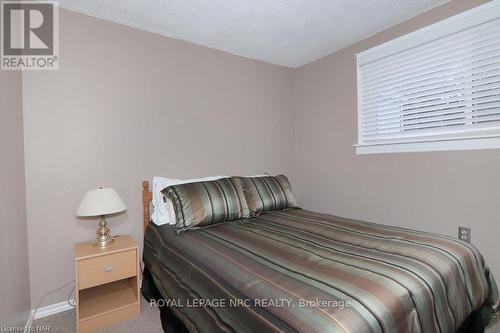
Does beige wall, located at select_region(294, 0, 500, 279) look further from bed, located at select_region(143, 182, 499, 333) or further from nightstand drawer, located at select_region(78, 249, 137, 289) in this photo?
nightstand drawer, located at select_region(78, 249, 137, 289)

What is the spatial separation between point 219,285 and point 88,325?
1.22 meters

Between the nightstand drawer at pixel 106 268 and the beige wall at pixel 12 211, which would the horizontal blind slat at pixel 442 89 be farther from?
the beige wall at pixel 12 211

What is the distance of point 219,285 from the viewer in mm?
1164

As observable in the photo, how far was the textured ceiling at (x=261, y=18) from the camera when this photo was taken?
6.50 ft

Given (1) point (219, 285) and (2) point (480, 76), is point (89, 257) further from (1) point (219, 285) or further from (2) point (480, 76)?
(2) point (480, 76)

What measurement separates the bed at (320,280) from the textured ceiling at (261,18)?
1715 millimetres

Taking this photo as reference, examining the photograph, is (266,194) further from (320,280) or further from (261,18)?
(261,18)

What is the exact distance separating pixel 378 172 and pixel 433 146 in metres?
0.53

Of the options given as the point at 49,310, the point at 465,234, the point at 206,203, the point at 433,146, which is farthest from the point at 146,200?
the point at 465,234

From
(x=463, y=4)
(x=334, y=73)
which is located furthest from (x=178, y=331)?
(x=463, y=4)

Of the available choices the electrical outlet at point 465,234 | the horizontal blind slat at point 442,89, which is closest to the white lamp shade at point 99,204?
the horizontal blind slat at point 442,89

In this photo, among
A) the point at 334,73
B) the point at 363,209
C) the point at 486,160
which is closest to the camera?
the point at 486,160

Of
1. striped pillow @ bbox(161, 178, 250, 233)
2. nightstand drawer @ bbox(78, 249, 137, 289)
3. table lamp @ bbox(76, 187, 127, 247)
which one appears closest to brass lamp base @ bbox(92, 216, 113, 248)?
table lamp @ bbox(76, 187, 127, 247)

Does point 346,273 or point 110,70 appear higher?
point 110,70
